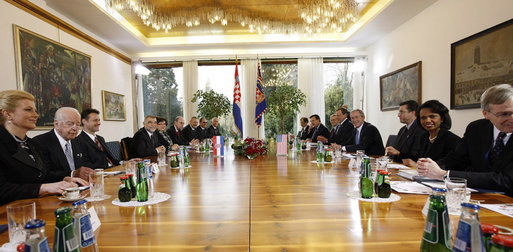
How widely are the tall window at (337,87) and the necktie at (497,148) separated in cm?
672

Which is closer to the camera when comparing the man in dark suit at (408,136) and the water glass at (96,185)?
the water glass at (96,185)

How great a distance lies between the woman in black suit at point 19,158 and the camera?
1.63 m

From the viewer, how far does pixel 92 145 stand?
3158mm

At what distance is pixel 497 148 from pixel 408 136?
1.51 meters

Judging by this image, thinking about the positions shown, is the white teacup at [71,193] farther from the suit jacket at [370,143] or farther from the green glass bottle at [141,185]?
the suit jacket at [370,143]

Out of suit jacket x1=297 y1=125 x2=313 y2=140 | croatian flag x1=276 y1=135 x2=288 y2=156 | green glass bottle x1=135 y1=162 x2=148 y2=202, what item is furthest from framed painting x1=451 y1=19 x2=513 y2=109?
green glass bottle x1=135 y1=162 x2=148 y2=202

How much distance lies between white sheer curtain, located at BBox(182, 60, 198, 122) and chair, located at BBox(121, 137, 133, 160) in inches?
165

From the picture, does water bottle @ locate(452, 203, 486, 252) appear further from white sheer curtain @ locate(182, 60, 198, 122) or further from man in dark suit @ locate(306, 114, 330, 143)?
white sheer curtain @ locate(182, 60, 198, 122)

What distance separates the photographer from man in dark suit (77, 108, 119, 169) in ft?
10.2

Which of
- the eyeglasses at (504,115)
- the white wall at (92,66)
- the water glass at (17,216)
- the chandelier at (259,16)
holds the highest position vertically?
the chandelier at (259,16)

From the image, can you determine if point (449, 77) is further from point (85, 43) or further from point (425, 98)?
point (85, 43)

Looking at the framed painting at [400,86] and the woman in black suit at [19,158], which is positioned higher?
the framed painting at [400,86]

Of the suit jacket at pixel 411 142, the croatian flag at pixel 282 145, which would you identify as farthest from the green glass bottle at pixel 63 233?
the suit jacket at pixel 411 142

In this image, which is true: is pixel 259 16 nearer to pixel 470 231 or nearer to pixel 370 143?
pixel 370 143
